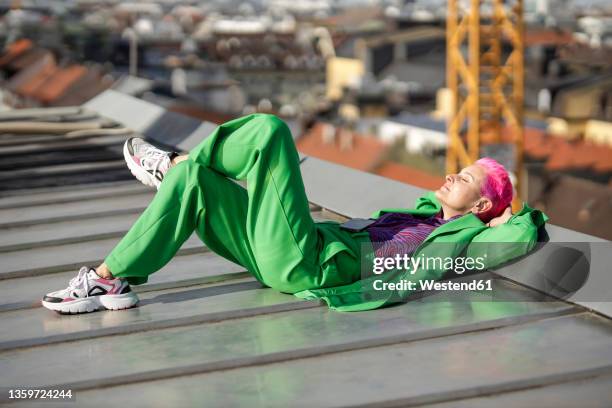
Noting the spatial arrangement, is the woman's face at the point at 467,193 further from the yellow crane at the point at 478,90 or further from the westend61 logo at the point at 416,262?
the yellow crane at the point at 478,90

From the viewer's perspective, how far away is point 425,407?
292 centimetres

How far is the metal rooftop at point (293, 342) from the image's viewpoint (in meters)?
3.03

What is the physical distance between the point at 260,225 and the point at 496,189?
81 cm

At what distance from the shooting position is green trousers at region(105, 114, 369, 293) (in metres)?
3.83

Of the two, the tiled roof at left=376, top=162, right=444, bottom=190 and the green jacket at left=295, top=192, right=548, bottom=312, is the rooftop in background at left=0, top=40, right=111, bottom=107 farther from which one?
the green jacket at left=295, top=192, right=548, bottom=312

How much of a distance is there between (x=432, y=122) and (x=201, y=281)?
1532 inches

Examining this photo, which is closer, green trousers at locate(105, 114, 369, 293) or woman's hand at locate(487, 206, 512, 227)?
green trousers at locate(105, 114, 369, 293)

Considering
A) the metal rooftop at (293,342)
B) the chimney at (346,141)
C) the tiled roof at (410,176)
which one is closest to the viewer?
the metal rooftop at (293,342)

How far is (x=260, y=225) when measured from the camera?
3914mm

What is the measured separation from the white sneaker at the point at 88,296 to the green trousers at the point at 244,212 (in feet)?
0.18

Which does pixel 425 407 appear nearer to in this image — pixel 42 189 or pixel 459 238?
pixel 459 238

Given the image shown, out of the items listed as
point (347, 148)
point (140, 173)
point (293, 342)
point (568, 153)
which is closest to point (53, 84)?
point (347, 148)

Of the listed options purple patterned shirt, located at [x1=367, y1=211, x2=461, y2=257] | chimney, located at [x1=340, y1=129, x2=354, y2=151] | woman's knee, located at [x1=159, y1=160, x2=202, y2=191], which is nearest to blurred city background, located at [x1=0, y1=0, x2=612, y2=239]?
A: chimney, located at [x1=340, y1=129, x2=354, y2=151]

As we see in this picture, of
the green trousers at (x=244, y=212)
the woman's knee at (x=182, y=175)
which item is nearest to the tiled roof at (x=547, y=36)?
the green trousers at (x=244, y=212)
